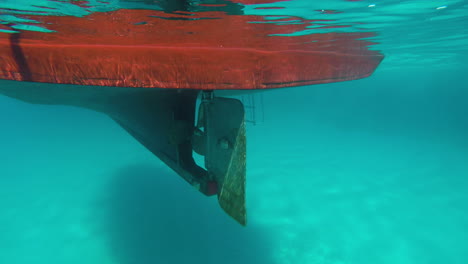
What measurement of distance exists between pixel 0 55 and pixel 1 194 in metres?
14.2

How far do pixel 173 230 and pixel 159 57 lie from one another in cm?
679

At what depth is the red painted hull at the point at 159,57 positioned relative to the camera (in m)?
2.93

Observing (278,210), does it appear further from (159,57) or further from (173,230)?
(159,57)

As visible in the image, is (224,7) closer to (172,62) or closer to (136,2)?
(136,2)

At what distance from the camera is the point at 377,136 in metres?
24.6

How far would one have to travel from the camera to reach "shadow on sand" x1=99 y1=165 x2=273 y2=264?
23.3ft

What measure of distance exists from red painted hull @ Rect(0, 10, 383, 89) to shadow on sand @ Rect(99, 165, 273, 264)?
18.6ft

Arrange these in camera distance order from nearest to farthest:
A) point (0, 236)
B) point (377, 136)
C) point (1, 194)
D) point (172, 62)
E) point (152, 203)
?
point (172, 62)
point (0, 236)
point (152, 203)
point (1, 194)
point (377, 136)

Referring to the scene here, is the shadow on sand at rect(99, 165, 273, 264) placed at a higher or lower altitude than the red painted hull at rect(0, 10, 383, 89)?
lower

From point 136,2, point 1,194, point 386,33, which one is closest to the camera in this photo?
point 136,2

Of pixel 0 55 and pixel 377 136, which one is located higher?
pixel 0 55

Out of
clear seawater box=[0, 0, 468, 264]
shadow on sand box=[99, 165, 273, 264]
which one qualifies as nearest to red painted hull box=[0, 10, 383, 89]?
clear seawater box=[0, 0, 468, 264]

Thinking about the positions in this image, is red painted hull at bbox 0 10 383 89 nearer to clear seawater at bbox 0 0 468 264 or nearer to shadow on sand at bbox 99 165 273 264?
clear seawater at bbox 0 0 468 264

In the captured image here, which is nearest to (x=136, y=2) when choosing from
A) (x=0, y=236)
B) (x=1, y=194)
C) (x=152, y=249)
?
(x=152, y=249)
